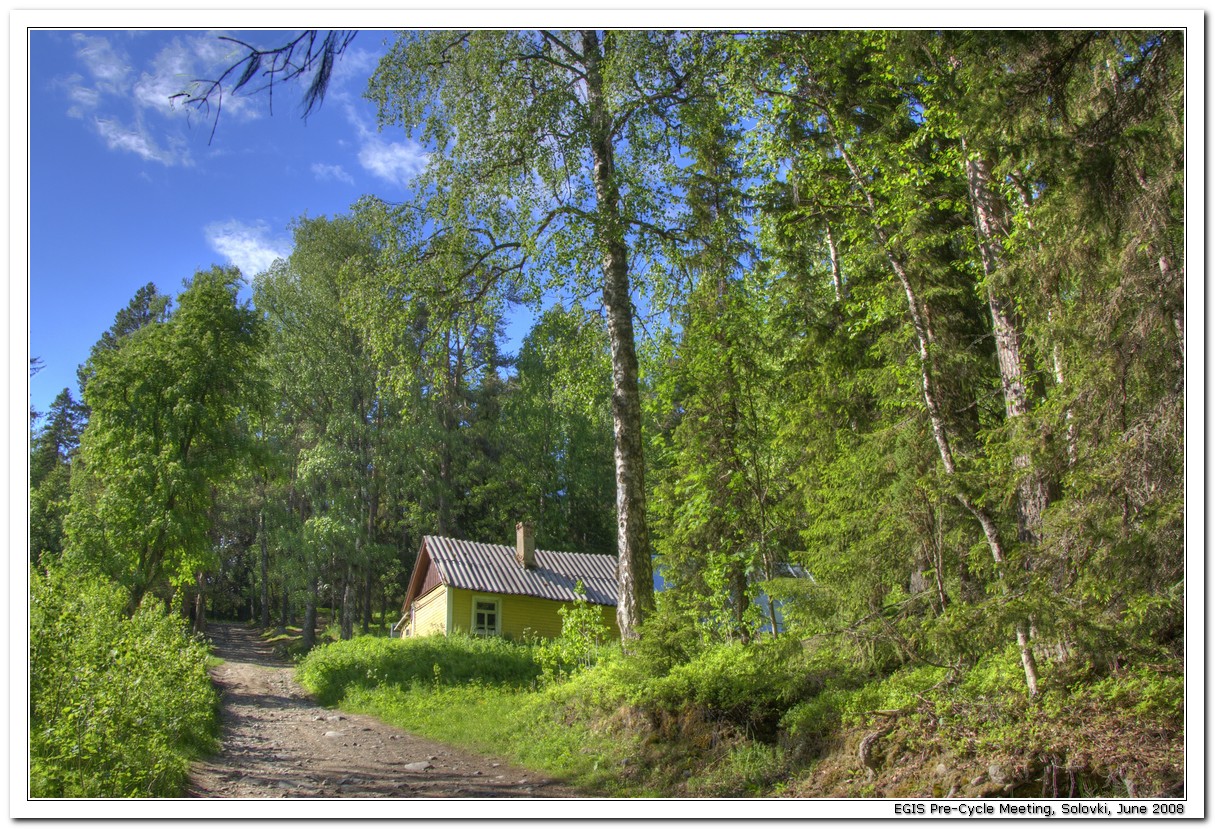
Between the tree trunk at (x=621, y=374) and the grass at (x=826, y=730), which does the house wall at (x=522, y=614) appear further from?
the tree trunk at (x=621, y=374)

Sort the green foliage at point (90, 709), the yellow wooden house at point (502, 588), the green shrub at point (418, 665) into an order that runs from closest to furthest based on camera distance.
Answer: the green foliage at point (90, 709), the green shrub at point (418, 665), the yellow wooden house at point (502, 588)

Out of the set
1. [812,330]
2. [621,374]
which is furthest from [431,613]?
[812,330]

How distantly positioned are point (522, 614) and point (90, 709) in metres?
18.9

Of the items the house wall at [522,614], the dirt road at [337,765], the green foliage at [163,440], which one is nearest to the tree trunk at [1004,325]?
the dirt road at [337,765]

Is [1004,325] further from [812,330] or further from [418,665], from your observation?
[418,665]

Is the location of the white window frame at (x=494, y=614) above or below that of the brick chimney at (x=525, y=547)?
below

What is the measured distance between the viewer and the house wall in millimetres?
22109

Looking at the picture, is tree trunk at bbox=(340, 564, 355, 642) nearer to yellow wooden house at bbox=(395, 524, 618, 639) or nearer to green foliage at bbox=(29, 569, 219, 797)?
yellow wooden house at bbox=(395, 524, 618, 639)

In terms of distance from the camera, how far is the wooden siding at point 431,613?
22314 millimetres

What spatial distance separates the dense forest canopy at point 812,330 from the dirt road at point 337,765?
215cm

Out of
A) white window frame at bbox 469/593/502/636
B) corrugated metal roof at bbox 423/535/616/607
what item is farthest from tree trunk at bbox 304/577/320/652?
white window frame at bbox 469/593/502/636

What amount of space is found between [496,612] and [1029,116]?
20571 mm

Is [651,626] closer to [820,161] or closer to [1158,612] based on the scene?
[1158,612]

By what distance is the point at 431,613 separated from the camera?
930 inches
